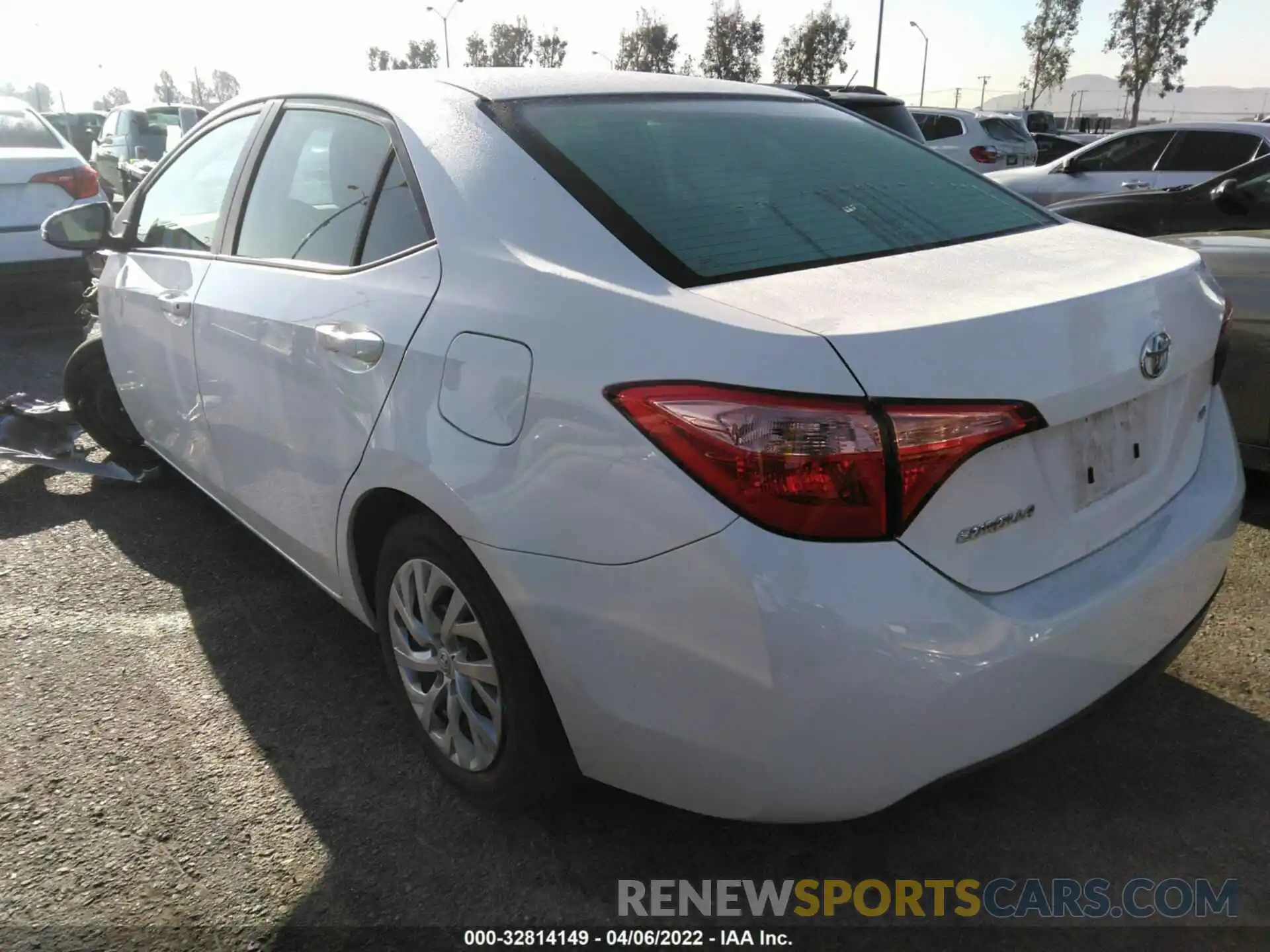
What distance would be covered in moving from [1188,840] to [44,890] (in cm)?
249

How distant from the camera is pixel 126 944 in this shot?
2.06m

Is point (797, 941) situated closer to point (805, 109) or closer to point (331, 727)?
point (331, 727)

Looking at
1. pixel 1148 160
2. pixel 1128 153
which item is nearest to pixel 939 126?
pixel 1128 153

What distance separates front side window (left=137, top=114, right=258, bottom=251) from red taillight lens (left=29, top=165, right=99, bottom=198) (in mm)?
4524

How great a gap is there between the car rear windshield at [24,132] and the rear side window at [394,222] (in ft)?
23.4

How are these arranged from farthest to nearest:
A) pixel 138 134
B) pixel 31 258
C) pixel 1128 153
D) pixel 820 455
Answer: pixel 138 134 → pixel 1128 153 → pixel 31 258 → pixel 820 455

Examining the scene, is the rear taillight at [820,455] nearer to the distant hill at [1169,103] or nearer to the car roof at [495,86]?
the car roof at [495,86]

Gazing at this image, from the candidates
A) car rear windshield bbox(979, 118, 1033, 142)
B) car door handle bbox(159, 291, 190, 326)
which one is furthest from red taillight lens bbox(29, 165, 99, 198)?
car rear windshield bbox(979, 118, 1033, 142)

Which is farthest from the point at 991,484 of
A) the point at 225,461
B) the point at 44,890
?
the point at 225,461

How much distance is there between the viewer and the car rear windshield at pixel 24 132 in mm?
8078

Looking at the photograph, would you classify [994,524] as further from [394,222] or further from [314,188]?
[314,188]

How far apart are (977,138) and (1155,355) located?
14045 millimetres

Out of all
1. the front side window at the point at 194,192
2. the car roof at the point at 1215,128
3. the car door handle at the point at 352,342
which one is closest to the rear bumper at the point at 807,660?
the car door handle at the point at 352,342

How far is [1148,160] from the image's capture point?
9711mm
